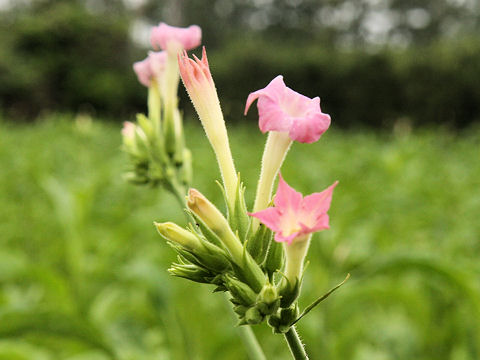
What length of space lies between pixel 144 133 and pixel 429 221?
9.50 feet

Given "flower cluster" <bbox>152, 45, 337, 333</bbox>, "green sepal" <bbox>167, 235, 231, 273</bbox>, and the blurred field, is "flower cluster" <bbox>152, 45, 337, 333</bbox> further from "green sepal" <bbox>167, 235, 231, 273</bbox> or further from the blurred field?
the blurred field

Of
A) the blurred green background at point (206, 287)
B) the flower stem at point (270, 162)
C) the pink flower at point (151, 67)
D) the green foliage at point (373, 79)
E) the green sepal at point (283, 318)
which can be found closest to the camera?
the green sepal at point (283, 318)

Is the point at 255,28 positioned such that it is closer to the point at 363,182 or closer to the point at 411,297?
the point at 363,182

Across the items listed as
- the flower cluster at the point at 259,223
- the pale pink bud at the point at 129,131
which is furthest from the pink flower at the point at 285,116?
the pale pink bud at the point at 129,131

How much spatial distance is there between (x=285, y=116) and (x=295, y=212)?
12 centimetres

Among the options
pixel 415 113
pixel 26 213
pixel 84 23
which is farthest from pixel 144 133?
pixel 84 23

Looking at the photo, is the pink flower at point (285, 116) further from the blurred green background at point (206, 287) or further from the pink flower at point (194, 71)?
the blurred green background at point (206, 287)

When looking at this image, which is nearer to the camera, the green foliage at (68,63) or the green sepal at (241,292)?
the green sepal at (241,292)

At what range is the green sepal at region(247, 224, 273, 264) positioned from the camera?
737mm

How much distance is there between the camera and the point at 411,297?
2000 millimetres

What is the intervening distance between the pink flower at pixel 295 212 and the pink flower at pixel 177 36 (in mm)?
575

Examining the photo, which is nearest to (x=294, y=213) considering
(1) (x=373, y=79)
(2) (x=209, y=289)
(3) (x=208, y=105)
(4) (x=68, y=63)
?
(3) (x=208, y=105)

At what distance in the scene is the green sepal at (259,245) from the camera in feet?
2.42

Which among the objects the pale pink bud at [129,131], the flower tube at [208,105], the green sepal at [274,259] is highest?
the pale pink bud at [129,131]
